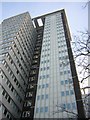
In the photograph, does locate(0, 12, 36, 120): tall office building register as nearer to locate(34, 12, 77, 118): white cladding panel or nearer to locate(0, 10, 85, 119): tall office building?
locate(0, 10, 85, 119): tall office building

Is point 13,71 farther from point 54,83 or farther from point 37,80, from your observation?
point 54,83

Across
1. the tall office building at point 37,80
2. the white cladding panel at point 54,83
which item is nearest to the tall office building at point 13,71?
the tall office building at point 37,80

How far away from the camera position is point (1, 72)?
38906 millimetres

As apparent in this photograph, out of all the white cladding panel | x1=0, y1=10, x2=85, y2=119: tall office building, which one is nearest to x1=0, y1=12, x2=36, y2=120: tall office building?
x1=0, y1=10, x2=85, y2=119: tall office building

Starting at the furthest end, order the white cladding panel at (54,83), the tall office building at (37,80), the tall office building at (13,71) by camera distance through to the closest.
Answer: the tall office building at (13,71) → the tall office building at (37,80) → the white cladding panel at (54,83)

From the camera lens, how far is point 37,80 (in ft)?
157

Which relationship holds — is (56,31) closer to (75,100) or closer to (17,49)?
(17,49)

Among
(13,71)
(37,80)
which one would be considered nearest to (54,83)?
(37,80)

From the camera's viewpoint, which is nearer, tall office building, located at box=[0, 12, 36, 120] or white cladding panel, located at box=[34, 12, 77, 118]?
white cladding panel, located at box=[34, 12, 77, 118]

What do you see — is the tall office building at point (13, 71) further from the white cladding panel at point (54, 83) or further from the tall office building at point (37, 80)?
the white cladding panel at point (54, 83)

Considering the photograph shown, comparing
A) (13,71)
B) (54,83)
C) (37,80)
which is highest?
(13,71)

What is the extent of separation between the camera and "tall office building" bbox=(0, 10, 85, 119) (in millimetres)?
37938

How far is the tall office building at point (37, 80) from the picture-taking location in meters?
37.9

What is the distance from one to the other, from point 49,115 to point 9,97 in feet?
34.3
